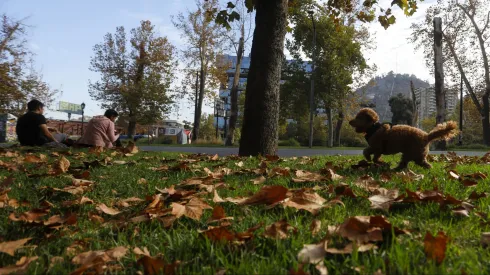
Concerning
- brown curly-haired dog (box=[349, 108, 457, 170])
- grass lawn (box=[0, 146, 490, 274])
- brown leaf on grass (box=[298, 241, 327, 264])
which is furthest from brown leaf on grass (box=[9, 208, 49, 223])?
brown curly-haired dog (box=[349, 108, 457, 170])

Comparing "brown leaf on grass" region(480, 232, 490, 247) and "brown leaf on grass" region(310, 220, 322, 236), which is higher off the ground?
"brown leaf on grass" region(480, 232, 490, 247)

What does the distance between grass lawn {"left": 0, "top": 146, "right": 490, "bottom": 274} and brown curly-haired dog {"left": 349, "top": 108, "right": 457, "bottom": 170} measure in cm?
115

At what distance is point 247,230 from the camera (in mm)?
1812

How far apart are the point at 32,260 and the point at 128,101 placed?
4028 centimetres

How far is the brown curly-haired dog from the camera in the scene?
443cm

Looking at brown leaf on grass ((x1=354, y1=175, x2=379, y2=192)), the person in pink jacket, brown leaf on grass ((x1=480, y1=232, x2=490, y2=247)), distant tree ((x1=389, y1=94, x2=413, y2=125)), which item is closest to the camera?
brown leaf on grass ((x1=480, y1=232, x2=490, y2=247))

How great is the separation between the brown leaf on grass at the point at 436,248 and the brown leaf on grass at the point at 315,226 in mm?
510

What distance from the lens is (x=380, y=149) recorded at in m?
4.81

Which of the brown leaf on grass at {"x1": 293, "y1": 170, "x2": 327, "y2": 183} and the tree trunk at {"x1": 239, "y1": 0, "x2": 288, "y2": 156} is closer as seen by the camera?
the brown leaf on grass at {"x1": 293, "y1": 170, "x2": 327, "y2": 183}

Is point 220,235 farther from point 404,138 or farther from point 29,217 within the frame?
point 404,138

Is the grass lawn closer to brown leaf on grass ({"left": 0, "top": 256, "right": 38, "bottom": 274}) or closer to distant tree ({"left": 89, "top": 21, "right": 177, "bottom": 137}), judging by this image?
brown leaf on grass ({"left": 0, "top": 256, "right": 38, "bottom": 274})

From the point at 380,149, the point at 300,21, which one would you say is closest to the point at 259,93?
the point at 380,149

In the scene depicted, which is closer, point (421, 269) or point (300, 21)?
point (421, 269)

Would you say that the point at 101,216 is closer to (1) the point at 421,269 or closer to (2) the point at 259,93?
(1) the point at 421,269
